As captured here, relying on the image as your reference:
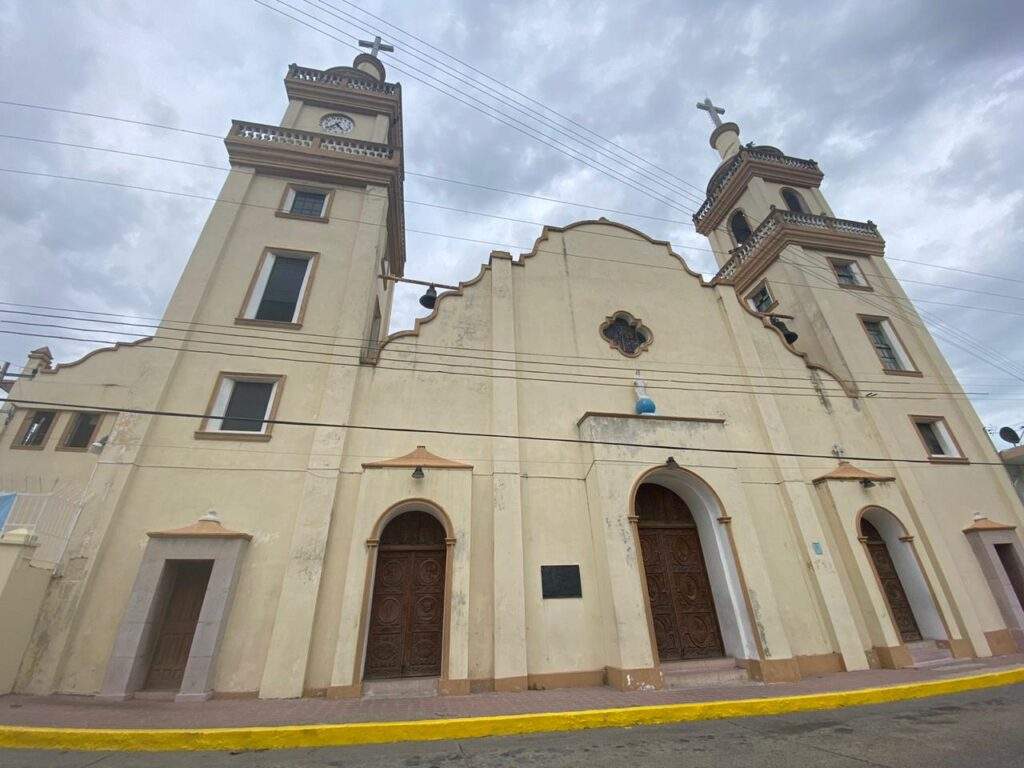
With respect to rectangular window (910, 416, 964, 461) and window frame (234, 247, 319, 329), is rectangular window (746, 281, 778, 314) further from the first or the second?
window frame (234, 247, 319, 329)

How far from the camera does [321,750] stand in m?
5.16

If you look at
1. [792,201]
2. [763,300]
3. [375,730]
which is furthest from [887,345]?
[375,730]

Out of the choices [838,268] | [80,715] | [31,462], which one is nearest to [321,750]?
[80,715]

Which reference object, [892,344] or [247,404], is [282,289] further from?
[892,344]

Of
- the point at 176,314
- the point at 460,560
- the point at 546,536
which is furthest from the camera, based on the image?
the point at 176,314

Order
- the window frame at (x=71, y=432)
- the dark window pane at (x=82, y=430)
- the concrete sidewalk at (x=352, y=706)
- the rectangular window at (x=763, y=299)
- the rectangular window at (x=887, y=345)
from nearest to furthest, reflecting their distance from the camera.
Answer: the concrete sidewalk at (x=352, y=706) → the window frame at (x=71, y=432) → the dark window pane at (x=82, y=430) → the rectangular window at (x=887, y=345) → the rectangular window at (x=763, y=299)

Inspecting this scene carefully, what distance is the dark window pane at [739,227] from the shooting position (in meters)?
20.6

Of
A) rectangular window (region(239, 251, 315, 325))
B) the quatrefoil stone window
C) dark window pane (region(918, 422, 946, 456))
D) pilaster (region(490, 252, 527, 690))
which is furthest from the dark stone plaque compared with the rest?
dark window pane (region(918, 422, 946, 456))

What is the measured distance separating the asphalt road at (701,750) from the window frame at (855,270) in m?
14.6

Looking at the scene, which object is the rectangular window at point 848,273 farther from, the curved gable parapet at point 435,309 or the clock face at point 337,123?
the clock face at point 337,123

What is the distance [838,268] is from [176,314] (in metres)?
22.2

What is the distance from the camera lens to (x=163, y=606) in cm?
822

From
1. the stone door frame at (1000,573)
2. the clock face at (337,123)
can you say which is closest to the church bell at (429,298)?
the clock face at (337,123)

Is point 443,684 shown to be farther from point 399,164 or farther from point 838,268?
point 838,268
